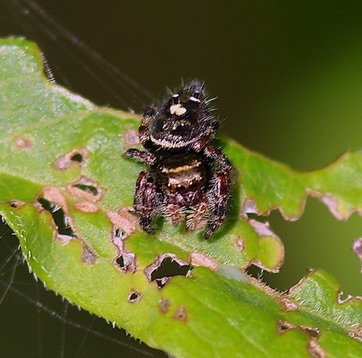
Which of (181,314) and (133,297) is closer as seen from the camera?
(181,314)

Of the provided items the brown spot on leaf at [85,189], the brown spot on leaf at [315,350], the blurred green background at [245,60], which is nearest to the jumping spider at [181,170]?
the brown spot on leaf at [85,189]

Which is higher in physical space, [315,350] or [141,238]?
[315,350]

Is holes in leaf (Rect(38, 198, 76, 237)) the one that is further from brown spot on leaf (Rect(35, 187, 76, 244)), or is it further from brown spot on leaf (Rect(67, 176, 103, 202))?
brown spot on leaf (Rect(67, 176, 103, 202))

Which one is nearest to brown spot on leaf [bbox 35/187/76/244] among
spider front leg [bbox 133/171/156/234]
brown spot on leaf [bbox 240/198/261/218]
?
spider front leg [bbox 133/171/156/234]

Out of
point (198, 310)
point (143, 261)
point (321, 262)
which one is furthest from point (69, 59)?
point (198, 310)

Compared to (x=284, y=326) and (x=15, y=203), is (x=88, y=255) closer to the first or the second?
(x=15, y=203)

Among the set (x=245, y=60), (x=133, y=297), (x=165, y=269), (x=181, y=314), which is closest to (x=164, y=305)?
(x=181, y=314)
